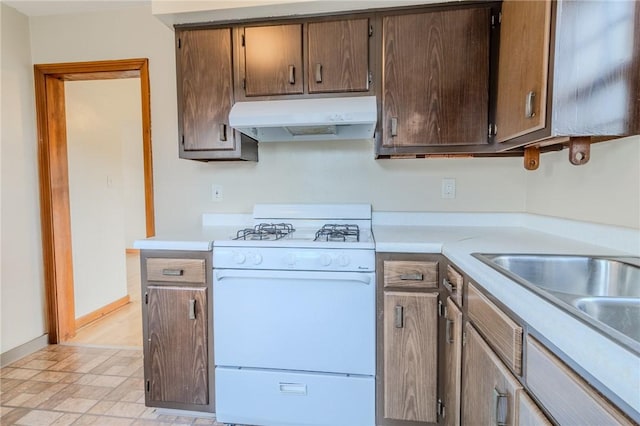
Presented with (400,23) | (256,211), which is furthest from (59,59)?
(400,23)

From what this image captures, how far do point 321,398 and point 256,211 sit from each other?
1.14 m

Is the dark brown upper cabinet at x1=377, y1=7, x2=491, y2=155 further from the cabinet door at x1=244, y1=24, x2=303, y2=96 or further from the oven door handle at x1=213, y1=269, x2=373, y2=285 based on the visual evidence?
the oven door handle at x1=213, y1=269, x2=373, y2=285

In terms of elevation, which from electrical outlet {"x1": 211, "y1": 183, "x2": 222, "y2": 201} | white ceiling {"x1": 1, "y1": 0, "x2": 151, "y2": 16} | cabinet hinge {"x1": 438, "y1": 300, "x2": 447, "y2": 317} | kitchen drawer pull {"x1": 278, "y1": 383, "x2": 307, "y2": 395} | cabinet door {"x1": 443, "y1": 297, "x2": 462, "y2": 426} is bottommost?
kitchen drawer pull {"x1": 278, "y1": 383, "x2": 307, "y2": 395}

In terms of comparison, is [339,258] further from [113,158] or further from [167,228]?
[113,158]

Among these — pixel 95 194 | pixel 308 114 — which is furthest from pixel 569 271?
pixel 95 194

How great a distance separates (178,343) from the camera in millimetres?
1672

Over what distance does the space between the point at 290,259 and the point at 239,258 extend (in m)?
0.25

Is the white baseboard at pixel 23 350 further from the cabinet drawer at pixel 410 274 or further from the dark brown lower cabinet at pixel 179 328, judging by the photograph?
the cabinet drawer at pixel 410 274

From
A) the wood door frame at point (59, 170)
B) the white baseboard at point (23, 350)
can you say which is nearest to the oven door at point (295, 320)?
the wood door frame at point (59, 170)

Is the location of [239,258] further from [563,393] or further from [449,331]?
[563,393]

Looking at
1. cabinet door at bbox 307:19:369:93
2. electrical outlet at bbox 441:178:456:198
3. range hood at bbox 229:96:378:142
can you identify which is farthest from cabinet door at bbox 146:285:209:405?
electrical outlet at bbox 441:178:456:198

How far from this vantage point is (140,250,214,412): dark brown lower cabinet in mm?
1637

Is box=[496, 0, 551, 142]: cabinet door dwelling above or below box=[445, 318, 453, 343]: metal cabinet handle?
above

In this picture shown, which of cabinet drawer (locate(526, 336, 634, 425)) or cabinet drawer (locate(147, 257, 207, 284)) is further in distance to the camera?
cabinet drawer (locate(147, 257, 207, 284))
